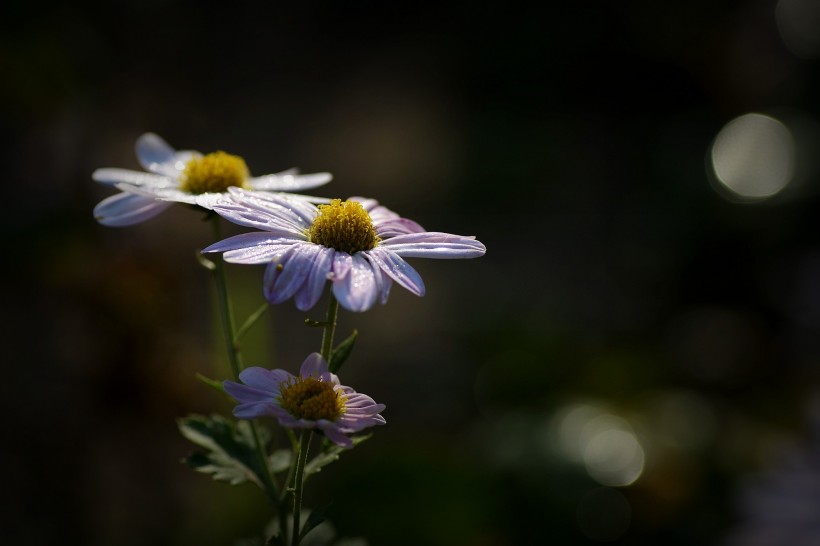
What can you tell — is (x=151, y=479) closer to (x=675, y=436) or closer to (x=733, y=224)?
(x=675, y=436)

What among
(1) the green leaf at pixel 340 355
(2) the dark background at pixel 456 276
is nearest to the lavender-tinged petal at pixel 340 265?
(1) the green leaf at pixel 340 355

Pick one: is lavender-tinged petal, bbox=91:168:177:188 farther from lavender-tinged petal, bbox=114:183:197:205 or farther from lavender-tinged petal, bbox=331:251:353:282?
lavender-tinged petal, bbox=331:251:353:282

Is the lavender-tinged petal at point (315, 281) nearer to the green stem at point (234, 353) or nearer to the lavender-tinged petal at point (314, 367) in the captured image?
the lavender-tinged petal at point (314, 367)

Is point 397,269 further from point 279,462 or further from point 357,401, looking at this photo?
point 279,462

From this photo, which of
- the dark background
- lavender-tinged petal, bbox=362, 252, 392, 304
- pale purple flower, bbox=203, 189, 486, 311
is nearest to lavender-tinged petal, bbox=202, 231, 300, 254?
pale purple flower, bbox=203, 189, 486, 311

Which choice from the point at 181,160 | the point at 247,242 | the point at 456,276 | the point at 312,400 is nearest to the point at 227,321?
the point at 247,242

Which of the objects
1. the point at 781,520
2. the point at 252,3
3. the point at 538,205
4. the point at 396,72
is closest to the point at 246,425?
the point at 781,520
